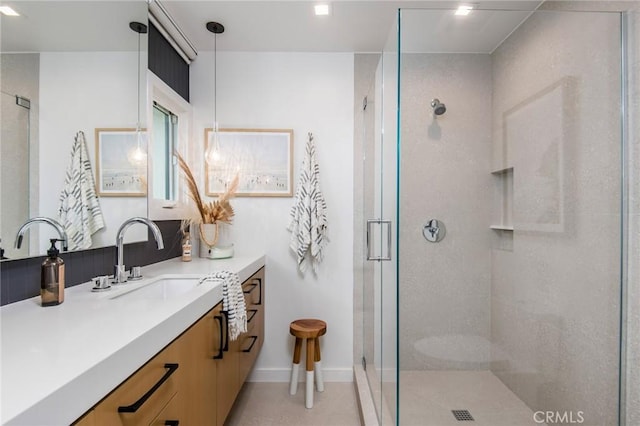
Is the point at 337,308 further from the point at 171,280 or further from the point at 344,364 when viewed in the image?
the point at 171,280

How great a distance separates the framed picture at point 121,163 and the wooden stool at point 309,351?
1319 millimetres

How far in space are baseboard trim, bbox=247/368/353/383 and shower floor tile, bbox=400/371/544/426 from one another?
0.99 m

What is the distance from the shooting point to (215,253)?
7.43 ft

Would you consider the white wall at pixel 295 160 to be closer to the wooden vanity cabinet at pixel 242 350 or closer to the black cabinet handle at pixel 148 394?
the wooden vanity cabinet at pixel 242 350

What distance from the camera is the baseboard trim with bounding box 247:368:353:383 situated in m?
2.45

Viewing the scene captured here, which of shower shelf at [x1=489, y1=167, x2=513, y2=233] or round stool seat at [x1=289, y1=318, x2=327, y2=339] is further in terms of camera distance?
round stool seat at [x1=289, y1=318, x2=327, y2=339]

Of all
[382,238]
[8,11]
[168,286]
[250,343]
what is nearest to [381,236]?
[382,238]

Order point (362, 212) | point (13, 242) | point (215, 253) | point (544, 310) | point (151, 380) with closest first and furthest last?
point (151, 380) → point (13, 242) → point (544, 310) → point (215, 253) → point (362, 212)

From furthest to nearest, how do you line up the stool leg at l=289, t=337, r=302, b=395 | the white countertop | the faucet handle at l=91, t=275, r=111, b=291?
the stool leg at l=289, t=337, r=302, b=395, the faucet handle at l=91, t=275, r=111, b=291, the white countertop

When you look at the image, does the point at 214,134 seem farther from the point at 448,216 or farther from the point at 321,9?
the point at 448,216

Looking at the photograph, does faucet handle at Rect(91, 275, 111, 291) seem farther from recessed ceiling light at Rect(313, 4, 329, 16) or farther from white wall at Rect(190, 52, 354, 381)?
recessed ceiling light at Rect(313, 4, 329, 16)

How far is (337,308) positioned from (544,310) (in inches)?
54.0

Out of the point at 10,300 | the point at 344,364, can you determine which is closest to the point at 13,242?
the point at 10,300

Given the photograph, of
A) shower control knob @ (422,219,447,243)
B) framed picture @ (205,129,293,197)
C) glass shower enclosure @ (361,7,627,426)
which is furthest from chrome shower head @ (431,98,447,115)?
framed picture @ (205,129,293,197)
